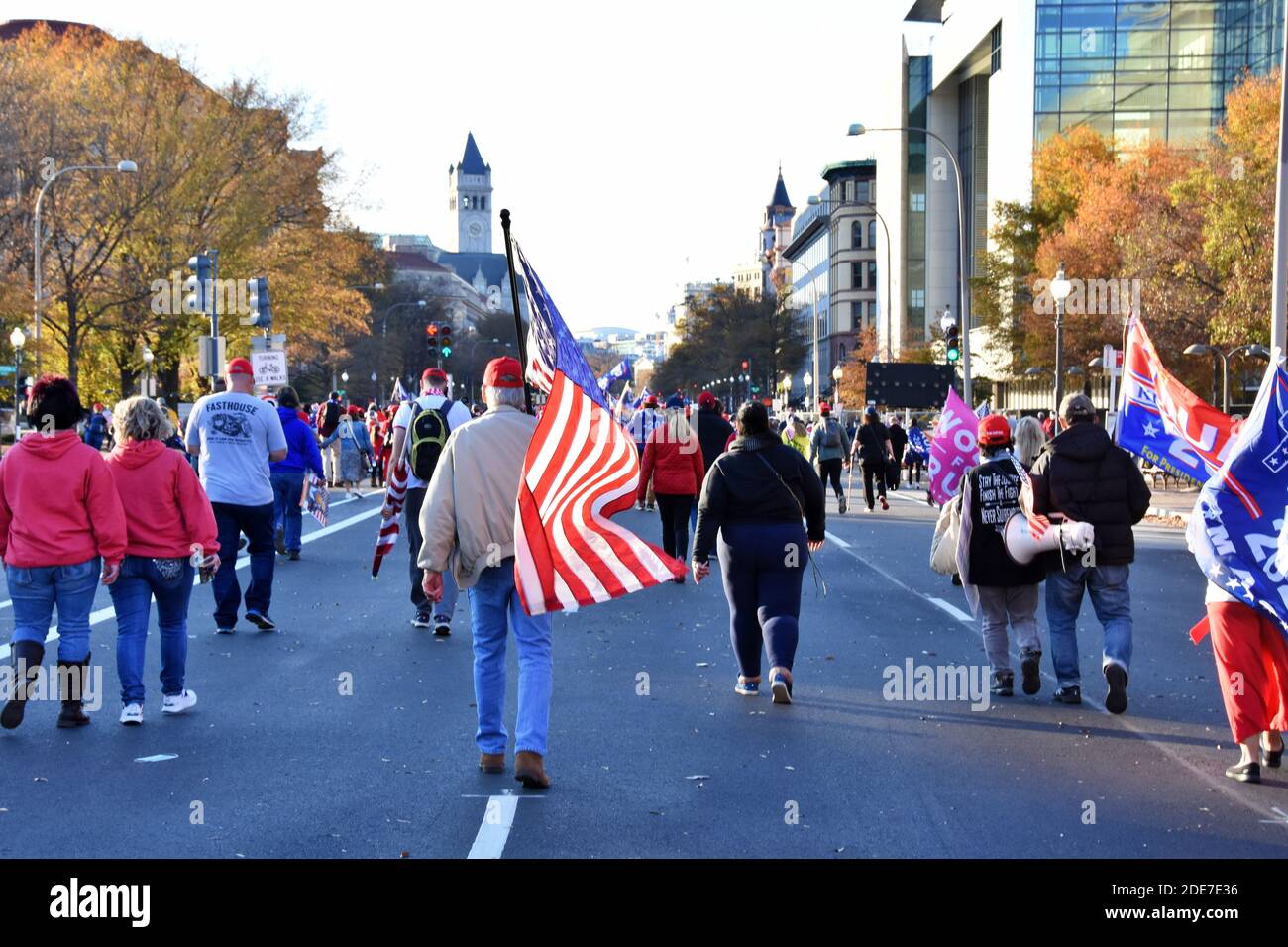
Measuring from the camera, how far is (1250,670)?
707 centimetres

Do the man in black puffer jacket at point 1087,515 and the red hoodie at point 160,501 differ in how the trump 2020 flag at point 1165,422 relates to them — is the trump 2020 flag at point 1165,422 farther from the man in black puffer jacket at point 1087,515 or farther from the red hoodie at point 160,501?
the red hoodie at point 160,501

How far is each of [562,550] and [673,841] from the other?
154 cm

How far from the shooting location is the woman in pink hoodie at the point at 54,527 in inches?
315

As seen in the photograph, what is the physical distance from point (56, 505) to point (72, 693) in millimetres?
1005

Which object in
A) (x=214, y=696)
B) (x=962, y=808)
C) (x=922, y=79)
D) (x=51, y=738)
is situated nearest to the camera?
(x=962, y=808)

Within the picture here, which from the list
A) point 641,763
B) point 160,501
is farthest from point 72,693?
point 641,763

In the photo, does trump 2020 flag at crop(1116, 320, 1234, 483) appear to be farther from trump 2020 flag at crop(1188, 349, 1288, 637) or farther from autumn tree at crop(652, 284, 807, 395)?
autumn tree at crop(652, 284, 807, 395)

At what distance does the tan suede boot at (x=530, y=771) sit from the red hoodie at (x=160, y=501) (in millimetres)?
2738

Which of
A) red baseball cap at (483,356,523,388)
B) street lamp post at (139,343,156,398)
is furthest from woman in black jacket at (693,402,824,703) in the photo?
street lamp post at (139,343,156,398)

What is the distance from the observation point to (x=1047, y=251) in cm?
4697

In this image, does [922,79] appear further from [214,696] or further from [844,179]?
[214,696]

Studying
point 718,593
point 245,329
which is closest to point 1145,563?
point 718,593

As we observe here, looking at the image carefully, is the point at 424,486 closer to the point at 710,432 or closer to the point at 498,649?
the point at 498,649
